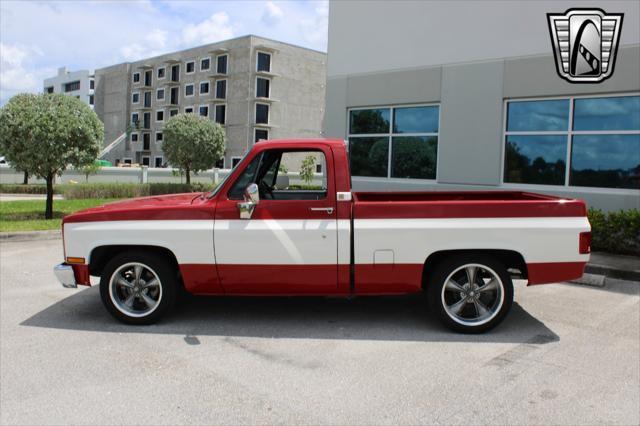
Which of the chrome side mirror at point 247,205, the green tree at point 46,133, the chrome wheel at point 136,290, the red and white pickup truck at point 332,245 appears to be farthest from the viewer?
the green tree at point 46,133

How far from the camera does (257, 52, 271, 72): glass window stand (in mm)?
63625

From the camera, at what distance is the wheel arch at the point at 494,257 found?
5613 millimetres

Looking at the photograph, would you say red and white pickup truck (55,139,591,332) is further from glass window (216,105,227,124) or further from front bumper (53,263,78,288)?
glass window (216,105,227,124)

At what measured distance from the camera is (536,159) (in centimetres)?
1205

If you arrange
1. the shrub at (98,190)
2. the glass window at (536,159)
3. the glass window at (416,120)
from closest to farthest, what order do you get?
the glass window at (536,159) → the glass window at (416,120) → the shrub at (98,190)

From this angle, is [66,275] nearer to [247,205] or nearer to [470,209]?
[247,205]

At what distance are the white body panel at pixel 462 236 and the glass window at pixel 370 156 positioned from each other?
8929mm

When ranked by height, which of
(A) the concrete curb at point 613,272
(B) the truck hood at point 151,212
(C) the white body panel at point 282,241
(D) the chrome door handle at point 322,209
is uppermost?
(D) the chrome door handle at point 322,209

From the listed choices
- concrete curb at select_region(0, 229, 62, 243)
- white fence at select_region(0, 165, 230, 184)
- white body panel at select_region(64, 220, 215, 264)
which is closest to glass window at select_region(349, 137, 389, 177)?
concrete curb at select_region(0, 229, 62, 243)

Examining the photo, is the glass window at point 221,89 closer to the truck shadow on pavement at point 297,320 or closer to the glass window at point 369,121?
the glass window at point 369,121

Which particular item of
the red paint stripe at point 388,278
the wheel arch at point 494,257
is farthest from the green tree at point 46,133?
the wheel arch at point 494,257

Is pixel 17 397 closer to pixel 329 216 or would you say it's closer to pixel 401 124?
pixel 329 216

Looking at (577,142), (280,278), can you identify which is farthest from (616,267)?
(280,278)

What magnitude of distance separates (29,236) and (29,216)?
3987 millimetres
